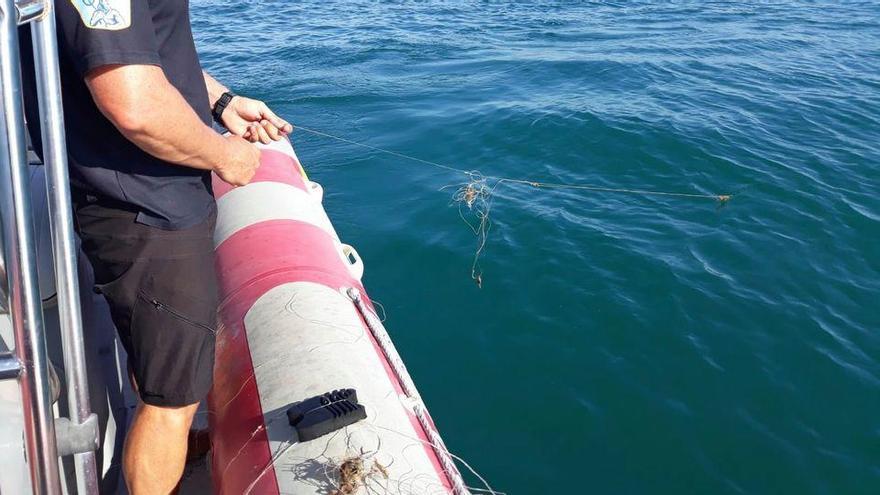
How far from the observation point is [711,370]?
4.23 meters

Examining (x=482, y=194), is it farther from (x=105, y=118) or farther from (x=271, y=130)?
(x=105, y=118)

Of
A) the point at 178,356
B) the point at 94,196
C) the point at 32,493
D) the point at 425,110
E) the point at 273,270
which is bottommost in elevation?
the point at 425,110

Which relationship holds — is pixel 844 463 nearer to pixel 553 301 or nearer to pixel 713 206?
pixel 553 301

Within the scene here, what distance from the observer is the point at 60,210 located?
1.35 meters

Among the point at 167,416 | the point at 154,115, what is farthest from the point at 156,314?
the point at 154,115

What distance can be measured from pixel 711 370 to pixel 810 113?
15.0 feet

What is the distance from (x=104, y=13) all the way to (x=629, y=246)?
4.46 meters

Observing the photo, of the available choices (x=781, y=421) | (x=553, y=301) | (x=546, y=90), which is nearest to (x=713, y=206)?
(x=553, y=301)

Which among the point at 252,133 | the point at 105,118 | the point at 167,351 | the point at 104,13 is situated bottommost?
the point at 167,351

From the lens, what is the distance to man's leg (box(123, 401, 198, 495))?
213 cm

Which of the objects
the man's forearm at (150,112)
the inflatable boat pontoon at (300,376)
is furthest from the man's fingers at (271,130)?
the man's forearm at (150,112)

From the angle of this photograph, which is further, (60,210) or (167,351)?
(167,351)

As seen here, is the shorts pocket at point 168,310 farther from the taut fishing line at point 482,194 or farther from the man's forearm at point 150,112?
the taut fishing line at point 482,194

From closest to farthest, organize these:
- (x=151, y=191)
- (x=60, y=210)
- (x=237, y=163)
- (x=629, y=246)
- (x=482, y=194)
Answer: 1. (x=60, y=210)
2. (x=151, y=191)
3. (x=237, y=163)
4. (x=629, y=246)
5. (x=482, y=194)
